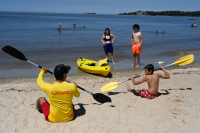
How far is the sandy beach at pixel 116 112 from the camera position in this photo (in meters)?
3.83

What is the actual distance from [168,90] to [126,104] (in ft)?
6.26

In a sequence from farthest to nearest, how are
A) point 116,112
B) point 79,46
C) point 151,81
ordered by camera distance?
point 79,46, point 151,81, point 116,112

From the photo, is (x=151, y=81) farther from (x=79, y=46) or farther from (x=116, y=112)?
(x=79, y=46)

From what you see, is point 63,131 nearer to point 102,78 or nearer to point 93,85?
point 93,85

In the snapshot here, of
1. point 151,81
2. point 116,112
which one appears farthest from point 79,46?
point 116,112

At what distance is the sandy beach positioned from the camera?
3.83 meters

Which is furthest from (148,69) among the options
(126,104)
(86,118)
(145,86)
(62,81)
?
(62,81)

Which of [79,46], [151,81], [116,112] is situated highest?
[151,81]

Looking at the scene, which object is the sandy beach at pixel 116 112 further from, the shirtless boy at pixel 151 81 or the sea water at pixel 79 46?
the sea water at pixel 79 46

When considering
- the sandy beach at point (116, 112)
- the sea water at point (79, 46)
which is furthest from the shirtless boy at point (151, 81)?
the sea water at point (79, 46)

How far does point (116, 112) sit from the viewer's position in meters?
4.54

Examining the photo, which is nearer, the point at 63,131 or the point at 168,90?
the point at 63,131

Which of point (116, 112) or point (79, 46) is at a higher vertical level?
point (79, 46)

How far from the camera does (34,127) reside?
3.85 metres
